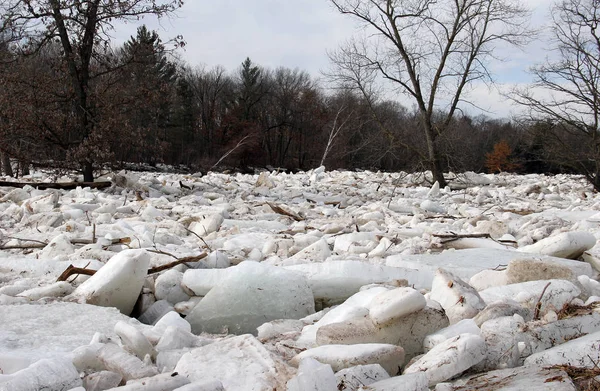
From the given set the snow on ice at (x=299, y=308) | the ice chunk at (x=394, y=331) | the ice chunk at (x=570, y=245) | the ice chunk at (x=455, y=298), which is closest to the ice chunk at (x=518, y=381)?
the snow on ice at (x=299, y=308)

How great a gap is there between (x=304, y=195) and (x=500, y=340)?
5.36 m

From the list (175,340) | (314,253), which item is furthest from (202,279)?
(314,253)

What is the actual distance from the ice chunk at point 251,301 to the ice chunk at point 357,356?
23.3 inches

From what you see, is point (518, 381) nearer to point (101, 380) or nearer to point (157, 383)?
point (157, 383)

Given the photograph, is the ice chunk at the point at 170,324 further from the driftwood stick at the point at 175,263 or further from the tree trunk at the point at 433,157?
the tree trunk at the point at 433,157

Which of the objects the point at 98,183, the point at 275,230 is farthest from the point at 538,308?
the point at 98,183

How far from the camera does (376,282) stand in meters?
2.00

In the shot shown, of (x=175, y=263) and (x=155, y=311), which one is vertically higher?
(x=175, y=263)

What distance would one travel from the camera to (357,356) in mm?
1103

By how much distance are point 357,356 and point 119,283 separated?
3.52 ft

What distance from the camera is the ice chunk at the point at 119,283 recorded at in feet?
5.97

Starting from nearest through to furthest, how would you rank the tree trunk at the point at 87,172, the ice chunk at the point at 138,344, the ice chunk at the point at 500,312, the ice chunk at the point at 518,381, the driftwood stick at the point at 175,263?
the ice chunk at the point at 518,381
the ice chunk at the point at 138,344
the ice chunk at the point at 500,312
the driftwood stick at the point at 175,263
the tree trunk at the point at 87,172

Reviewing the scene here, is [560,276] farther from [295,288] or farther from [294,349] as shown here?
[294,349]

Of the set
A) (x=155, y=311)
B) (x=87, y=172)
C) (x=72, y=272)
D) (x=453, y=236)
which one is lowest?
(x=155, y=311)
